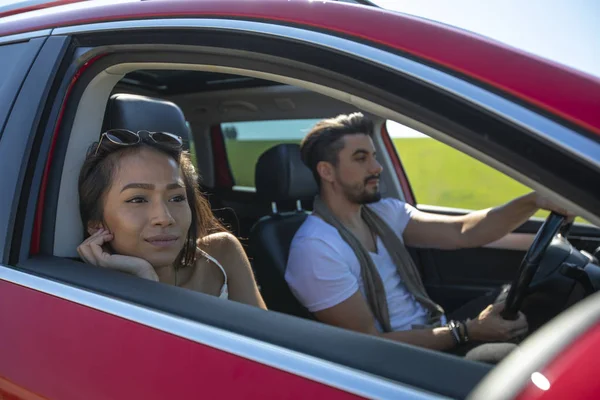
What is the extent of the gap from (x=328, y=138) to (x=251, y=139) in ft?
6.01

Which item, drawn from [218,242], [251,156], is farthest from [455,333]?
[251,156]

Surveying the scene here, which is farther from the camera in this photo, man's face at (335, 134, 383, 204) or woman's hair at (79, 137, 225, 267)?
man's face at (335, 134, 383, 204)

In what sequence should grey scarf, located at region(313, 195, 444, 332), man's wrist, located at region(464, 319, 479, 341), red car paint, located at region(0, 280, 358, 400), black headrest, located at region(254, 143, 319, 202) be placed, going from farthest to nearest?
black headrest, located at region(254, 143, 319, 202) < grey scarf, located at region(313, 195, 444, 332) < man's wrist, located at region(464, 319, 479, 341) < red car paint, located at region(0, 280, 358, 400)

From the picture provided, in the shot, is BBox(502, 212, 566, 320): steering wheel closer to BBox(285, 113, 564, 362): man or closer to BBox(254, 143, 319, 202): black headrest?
BBox(285, 113, 564, 362): man

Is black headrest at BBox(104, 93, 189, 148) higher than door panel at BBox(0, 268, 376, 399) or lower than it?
higher

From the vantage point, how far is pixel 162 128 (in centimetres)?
204

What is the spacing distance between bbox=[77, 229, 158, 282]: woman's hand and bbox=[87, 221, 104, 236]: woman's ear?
10 centimetres

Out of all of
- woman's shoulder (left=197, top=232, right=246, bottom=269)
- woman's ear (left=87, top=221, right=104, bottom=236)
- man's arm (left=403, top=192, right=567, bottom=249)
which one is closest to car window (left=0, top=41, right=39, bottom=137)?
woman's ear (left=87, top=221, right=104, bottom=236)

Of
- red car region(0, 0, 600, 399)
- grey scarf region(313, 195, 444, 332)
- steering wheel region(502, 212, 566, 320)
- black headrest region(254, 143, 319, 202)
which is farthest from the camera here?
black headrest region(254, 143, 319, 202)

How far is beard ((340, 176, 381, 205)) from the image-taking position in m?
2.82

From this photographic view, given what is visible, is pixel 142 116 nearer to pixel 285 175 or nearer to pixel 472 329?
pixel 285 175

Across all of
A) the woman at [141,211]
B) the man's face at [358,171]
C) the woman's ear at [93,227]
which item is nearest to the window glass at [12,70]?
the woman at [141,211]

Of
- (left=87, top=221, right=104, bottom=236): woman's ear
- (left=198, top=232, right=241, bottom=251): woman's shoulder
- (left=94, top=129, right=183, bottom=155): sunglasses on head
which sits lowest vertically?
(left=198, top=232, right=241, bottom=251): woman's shoulder

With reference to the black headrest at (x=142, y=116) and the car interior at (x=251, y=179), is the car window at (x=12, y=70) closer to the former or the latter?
the car interior at (x=251, y=179)
